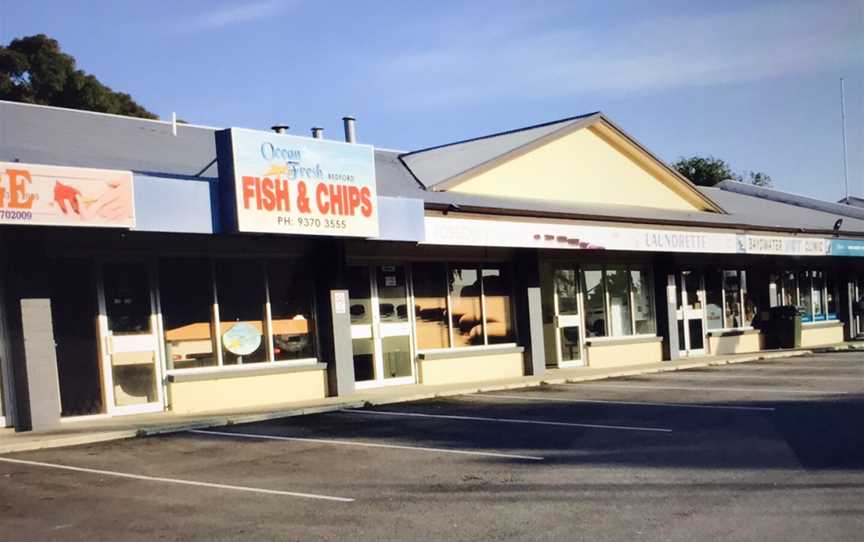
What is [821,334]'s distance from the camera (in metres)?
29.2

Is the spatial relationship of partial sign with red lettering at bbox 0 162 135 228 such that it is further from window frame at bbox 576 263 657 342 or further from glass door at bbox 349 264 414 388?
window frame at bbox 576 263 657 342

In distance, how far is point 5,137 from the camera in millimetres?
14008

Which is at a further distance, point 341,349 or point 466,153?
point 466,153

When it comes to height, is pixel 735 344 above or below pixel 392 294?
below

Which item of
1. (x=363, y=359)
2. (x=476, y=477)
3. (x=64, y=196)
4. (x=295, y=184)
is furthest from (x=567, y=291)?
(x=476, y=477)

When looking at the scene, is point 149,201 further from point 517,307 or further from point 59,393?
point 517,307

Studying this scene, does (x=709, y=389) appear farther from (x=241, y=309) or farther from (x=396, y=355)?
(x=241, y=309)

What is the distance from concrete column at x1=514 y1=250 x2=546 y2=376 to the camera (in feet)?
64.7

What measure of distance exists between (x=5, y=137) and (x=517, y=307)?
10941 millimetres

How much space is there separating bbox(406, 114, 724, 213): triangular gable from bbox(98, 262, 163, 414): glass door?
693cm

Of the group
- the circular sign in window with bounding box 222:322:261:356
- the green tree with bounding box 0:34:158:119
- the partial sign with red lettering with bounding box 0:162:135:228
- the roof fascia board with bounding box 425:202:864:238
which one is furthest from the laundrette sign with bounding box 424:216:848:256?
the green tree with bounding box 0:34:158:119

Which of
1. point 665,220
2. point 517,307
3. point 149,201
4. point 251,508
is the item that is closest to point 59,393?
point 149,201

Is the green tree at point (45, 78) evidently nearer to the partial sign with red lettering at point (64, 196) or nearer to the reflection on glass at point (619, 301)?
the reflection on glass at point (619, 301)

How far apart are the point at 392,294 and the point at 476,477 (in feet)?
31.0
